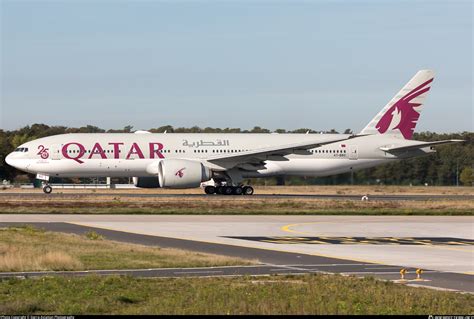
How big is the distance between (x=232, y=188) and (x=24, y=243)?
34.8m

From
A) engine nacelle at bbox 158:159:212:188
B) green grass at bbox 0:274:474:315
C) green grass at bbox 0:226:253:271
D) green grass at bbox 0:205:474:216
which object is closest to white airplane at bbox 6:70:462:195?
engine nacelle at bbox 158:159:212:188

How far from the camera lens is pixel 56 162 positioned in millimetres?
59969

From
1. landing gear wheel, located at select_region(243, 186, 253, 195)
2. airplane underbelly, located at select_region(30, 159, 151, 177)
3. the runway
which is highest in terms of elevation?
airplane underbelly, located at select_region(30, 159, 151, 177)

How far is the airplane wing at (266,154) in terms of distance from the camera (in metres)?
58.8

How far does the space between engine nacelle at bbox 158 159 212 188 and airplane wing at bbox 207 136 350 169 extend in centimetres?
227

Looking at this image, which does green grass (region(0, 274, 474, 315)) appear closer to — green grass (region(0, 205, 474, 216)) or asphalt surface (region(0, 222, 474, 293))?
asphalt surface (region(0, 222, 474, 293))

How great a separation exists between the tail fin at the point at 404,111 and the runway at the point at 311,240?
2270 cm

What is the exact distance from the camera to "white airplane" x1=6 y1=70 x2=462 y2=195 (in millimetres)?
59594

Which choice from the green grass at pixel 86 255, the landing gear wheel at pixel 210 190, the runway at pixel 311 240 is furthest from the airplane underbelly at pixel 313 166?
the green grass at pixel 86 255

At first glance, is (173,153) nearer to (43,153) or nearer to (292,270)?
(43,153)

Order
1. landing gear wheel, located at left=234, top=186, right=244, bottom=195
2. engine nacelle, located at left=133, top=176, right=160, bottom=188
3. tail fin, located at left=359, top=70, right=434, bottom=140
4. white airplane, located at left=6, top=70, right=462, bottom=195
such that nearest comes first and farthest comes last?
white airplane, located at left=6, top=70, right=462, bottom=195 → landing gear wheel, located at left=234, top=186, right=244, bottom=195 → engine nacelle, located at left=133, top=176, right=160, bottom=188 → tail fin, located at left=359, top=70, right=434, bottom=140

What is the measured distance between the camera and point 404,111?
66.9 meters

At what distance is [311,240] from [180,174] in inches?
1076

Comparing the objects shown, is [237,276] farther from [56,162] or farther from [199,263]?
[56,162]
